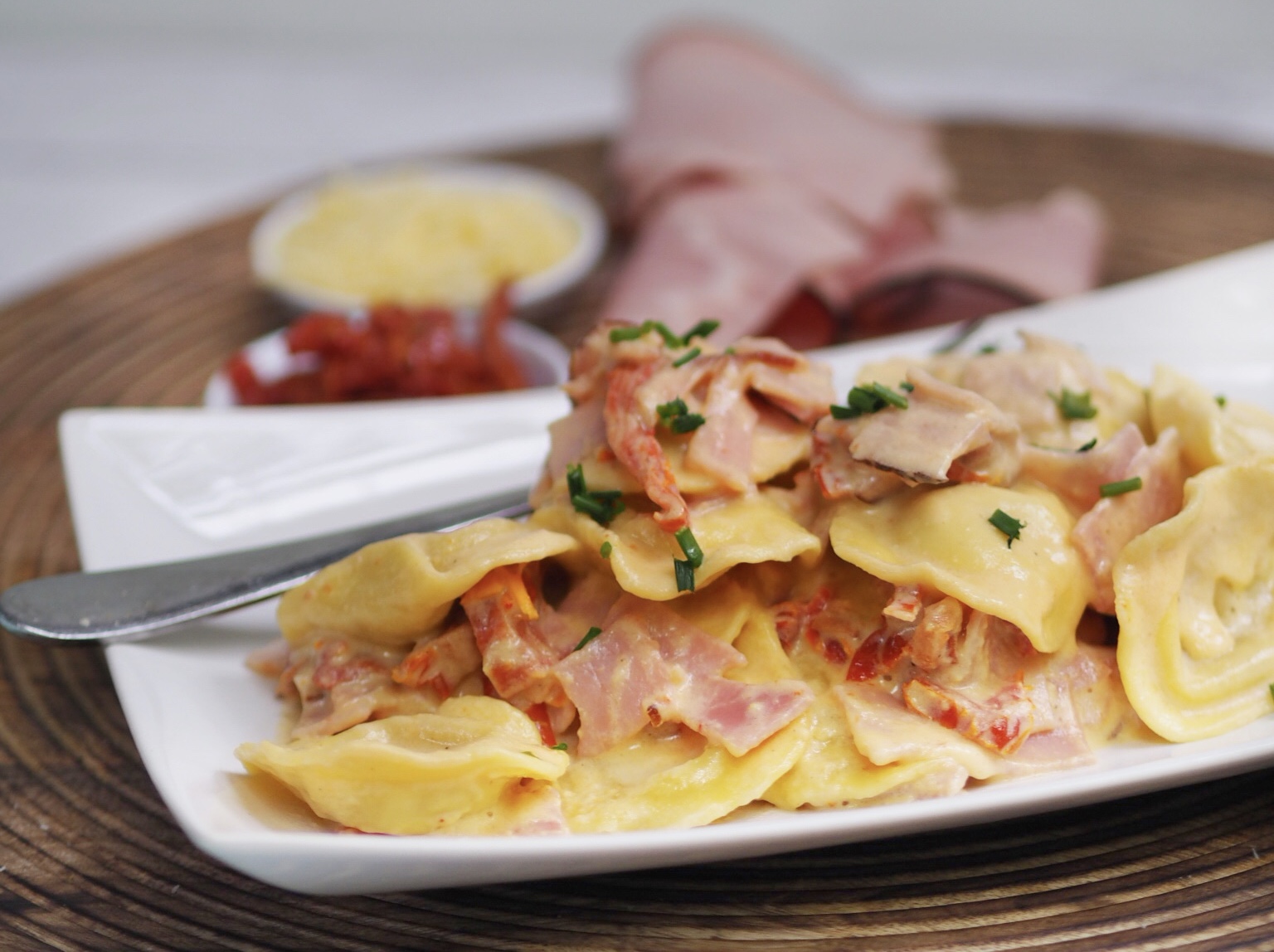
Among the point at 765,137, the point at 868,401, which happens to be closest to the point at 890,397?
the point at 868,401

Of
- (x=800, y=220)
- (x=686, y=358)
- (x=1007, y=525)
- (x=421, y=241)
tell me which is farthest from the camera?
(x=421, y=241)

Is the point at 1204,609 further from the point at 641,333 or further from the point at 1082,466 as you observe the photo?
the point at 641,333

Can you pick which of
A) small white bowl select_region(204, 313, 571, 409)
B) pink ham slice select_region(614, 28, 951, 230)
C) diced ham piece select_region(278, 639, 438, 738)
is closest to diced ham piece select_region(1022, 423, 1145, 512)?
diced ham piece select_region(278, 639, 438, 738)

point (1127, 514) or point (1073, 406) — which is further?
point (1073, 406)

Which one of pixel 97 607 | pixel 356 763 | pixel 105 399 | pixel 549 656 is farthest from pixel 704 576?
pixel 105 399

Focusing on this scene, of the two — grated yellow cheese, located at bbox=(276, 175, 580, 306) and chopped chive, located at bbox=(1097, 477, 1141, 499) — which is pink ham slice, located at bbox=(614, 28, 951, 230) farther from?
→ chopped chive, located at bbox=(1097, 477, 1141, 499)

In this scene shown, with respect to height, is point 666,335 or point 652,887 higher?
point 666,335

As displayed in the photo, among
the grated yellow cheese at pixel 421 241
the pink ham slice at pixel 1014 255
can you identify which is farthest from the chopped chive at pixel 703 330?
the grated yellow cheese at pixel 421 241
